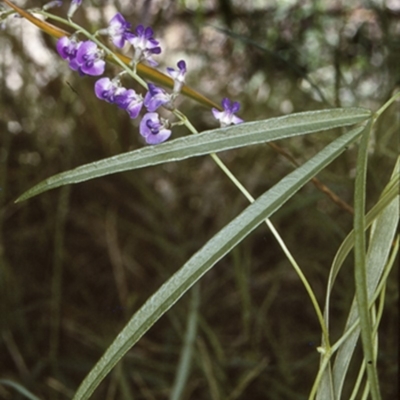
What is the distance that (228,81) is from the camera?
1022 millimetres

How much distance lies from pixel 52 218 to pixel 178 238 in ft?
0.56

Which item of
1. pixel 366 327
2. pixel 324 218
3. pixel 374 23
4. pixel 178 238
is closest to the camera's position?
pixel 366 327

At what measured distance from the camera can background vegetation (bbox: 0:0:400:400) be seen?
77 cm

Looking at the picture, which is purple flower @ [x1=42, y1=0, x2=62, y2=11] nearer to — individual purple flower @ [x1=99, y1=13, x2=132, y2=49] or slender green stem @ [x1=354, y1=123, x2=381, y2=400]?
individual purple flower @ [x1=99, y1=13, x2=132, y2=49]

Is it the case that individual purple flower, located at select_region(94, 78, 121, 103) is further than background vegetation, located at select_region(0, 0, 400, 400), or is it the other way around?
background vegetation, located at select_region(0, 0, 400, 400)

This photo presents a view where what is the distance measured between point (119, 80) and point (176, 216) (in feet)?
1.87

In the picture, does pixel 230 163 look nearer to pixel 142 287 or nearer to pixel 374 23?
pixel 142 287

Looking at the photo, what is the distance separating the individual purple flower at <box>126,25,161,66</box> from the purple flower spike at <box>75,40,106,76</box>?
2cm

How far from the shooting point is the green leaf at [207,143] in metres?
0.31

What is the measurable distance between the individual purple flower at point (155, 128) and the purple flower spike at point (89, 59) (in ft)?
0.11

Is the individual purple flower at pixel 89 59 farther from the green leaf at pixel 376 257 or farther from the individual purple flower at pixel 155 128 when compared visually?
the green leaf at pixel 376 257

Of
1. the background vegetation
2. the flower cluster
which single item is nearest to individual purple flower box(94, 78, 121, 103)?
the flower cluster

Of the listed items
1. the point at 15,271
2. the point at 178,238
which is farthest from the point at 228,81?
the point at 15,271

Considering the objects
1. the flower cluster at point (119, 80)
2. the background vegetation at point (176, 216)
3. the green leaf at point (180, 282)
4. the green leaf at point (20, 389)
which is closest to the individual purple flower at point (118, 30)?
the flower cluster at point (119, 80)
